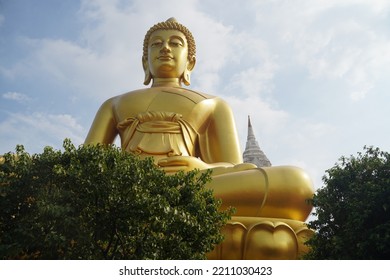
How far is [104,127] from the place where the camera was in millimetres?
10711

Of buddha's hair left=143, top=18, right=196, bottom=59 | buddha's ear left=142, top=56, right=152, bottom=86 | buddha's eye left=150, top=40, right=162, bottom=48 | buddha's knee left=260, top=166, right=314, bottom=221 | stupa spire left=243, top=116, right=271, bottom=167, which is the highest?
stupa spire left=243, top=116, right=271, bottom=167

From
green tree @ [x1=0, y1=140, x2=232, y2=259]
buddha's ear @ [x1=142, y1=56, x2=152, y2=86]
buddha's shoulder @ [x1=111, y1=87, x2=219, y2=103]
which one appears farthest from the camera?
buddha's ear @ [x1=142, y1=56, x2=152, y2=86]

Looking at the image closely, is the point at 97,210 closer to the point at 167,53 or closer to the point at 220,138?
the point at 220,138

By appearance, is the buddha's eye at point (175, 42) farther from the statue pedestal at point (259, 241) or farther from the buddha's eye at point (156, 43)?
the statue pedestal at point (259, 241)

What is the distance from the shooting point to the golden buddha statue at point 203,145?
7.89 metres

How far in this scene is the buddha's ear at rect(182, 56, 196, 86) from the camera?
11.5m

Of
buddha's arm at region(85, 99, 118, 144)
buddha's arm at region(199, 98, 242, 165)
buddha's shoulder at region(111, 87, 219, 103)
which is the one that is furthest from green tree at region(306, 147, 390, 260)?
buddha's arm at region(85, 99, 118, 144)

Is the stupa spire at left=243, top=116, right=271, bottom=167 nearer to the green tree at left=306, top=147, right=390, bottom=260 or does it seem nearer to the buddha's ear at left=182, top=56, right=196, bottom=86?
the buddha's ear at left=182, top=56, right=196, bottom=86

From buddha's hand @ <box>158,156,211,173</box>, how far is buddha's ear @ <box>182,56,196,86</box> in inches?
117

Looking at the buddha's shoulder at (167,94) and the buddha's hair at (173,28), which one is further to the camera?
the buddha's hair at (173,28)

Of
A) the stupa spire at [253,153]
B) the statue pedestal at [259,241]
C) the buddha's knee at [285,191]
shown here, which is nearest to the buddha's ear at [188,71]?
the buddha's knee at [285,191]

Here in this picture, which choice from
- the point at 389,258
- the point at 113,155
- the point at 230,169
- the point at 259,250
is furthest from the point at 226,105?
the point at 389,258

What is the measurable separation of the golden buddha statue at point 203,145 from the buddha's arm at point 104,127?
20 millimetres
